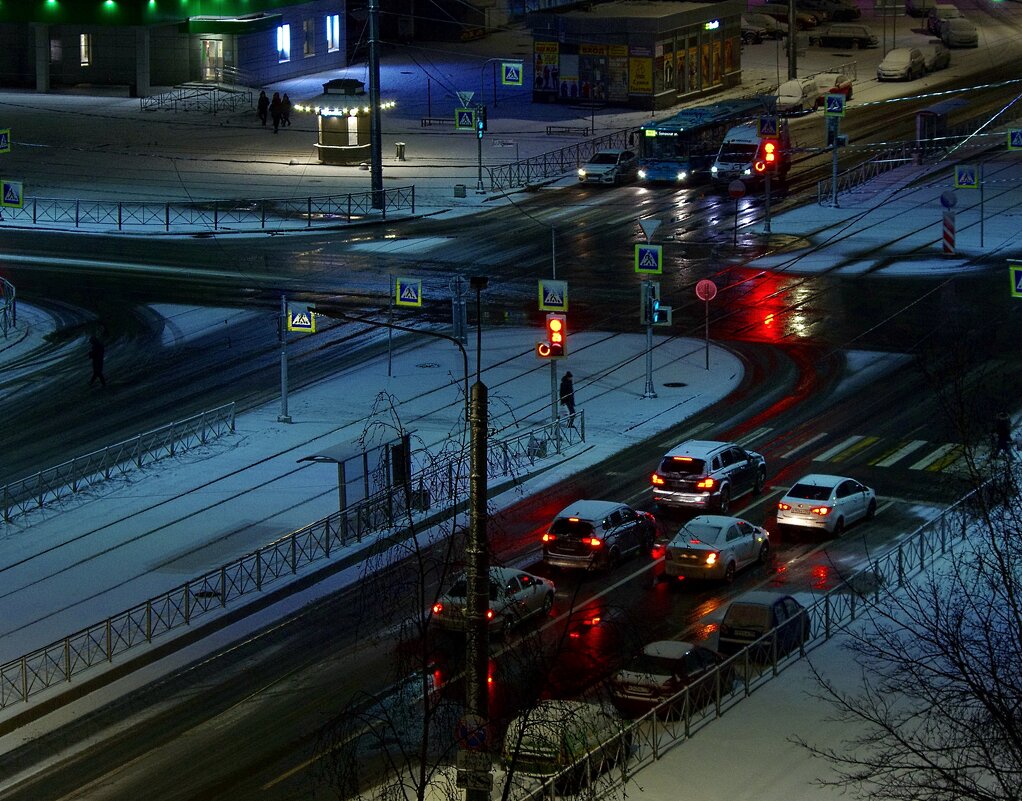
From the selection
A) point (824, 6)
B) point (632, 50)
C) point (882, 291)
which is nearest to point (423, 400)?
point (882, 291)

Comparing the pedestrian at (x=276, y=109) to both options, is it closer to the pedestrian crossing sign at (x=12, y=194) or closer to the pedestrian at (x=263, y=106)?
the pedestrian at (x=263, y=106)

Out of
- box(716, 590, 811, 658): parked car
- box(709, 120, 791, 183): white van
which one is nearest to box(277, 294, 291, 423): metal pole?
box(716, 590, 811, 658): parked car

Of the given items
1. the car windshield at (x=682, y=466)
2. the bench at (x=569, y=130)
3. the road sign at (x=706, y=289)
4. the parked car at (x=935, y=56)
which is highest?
the parked car at (x=935, y=56)

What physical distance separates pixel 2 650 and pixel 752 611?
38.9 ft

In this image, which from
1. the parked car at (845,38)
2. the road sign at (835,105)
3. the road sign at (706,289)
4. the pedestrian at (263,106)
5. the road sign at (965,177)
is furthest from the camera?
the parked car at (845,38)

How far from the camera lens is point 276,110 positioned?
7800 cm

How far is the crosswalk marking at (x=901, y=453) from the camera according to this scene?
124ft

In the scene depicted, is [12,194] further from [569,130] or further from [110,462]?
[569,130]

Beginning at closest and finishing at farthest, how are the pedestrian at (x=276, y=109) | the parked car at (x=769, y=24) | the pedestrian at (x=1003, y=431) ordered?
the pedestrian at (x=1003, y=431), the pedestrian at (x=276, y=109), the parked car at (x=769, y=24)

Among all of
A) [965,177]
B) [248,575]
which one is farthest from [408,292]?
[965,177]

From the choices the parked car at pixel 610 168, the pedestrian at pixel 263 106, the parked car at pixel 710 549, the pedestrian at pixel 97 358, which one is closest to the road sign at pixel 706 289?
the parked car at pixel 710 549

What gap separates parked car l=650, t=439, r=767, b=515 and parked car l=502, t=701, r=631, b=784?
12.0 meters

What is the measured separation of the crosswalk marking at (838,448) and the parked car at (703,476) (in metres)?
2.72

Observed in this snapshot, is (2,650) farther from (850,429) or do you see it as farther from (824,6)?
(824,6)
